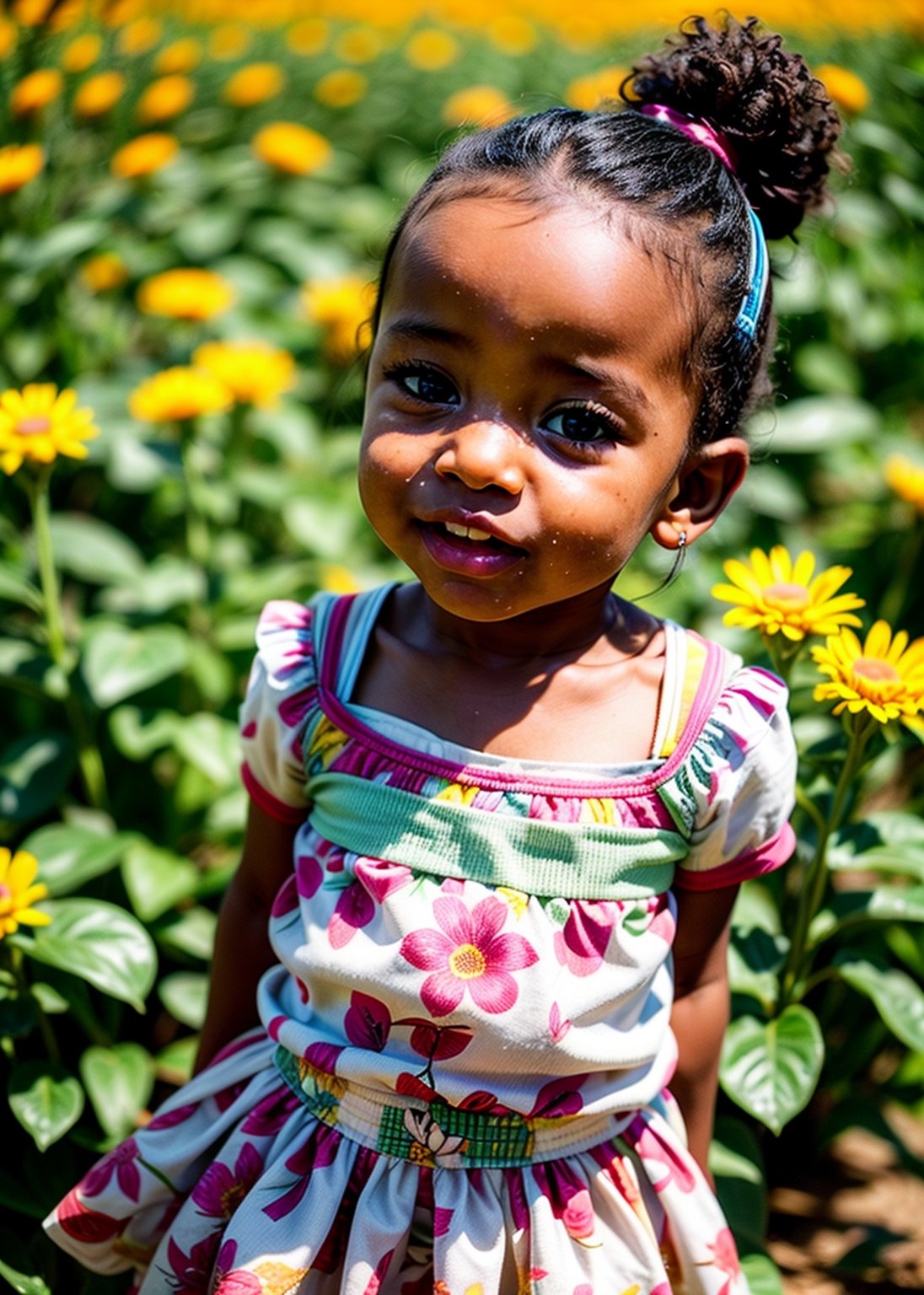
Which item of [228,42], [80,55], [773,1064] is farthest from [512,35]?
[773,1064]

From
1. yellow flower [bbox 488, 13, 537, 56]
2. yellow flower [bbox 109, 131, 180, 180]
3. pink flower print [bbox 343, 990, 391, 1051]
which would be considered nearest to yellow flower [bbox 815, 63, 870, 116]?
yellow flower [bbox 109, 131, 180, 180]

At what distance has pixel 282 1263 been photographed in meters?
1.39

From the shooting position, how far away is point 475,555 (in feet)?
4.31

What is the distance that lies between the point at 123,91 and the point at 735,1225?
320 cm

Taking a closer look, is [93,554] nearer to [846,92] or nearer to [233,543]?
[233,543]

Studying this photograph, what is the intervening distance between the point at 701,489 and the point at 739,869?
0.42 meters

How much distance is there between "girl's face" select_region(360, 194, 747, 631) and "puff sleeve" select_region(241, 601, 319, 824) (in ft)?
0.78

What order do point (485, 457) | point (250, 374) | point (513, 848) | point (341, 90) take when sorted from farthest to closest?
point (341, 90) → point (250, 374) → point (513, 848) → point (485, 457)

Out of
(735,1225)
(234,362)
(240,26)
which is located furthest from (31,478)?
(240,26)

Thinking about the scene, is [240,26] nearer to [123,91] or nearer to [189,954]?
[123,91]

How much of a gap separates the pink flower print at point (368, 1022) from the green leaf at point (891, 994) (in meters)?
0.75

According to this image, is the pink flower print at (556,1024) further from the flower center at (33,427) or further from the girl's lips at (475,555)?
the flower center at (33,427)

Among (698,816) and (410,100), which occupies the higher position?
(698,816)

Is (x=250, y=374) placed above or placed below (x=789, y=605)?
below
